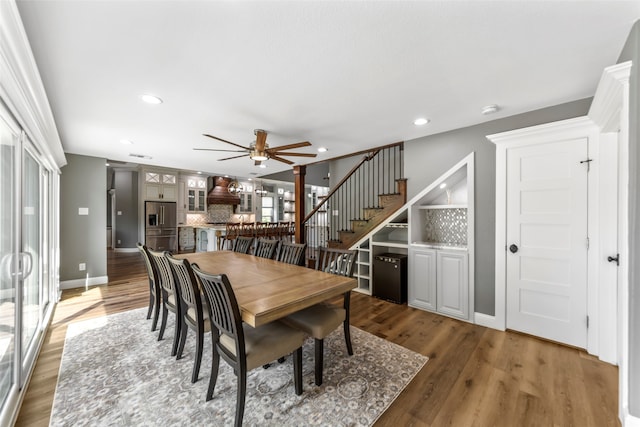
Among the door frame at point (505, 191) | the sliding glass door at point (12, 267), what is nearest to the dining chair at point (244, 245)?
the sliding glass door at point (12, 267)

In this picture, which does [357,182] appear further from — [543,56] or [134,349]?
[134,349]

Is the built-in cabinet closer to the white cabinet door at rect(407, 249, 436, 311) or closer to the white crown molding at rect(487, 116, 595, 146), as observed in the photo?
the white cabinet door at rect(407, 249, 436, 311)

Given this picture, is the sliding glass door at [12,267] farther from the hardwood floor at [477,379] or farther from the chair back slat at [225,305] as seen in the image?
the chair back slat at [225,305]

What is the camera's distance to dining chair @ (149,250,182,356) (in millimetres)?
2285

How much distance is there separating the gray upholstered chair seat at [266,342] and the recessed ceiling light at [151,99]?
2146 millimetres

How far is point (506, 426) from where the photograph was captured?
160 centimetres

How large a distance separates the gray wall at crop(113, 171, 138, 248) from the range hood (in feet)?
7.45

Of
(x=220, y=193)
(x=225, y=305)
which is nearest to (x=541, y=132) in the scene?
(x=225, y=305)

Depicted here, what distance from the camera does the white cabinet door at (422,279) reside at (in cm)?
343

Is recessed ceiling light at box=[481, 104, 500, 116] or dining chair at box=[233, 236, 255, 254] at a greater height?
recessed ceiling light at box=[481, 104, 500, 116]

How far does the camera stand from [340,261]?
277 centimetres

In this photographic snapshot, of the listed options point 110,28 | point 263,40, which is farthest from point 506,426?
point 110,28

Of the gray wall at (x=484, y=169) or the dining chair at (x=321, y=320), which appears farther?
the gray wall at (x=484, y=169)

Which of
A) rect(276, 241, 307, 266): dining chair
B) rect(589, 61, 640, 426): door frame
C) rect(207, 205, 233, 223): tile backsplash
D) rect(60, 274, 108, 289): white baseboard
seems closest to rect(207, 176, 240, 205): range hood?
rect(207, 205, 233, 223): tile backsplash
